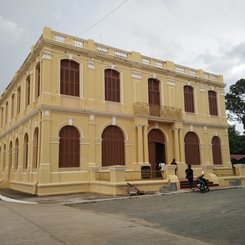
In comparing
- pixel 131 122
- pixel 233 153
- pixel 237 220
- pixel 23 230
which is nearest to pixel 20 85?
pixel 131 122

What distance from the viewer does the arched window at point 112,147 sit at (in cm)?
1972

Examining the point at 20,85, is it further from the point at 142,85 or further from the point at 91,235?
the point at 91,235

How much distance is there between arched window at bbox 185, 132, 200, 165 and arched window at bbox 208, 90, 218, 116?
129 inches

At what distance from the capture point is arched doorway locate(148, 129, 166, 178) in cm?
2184

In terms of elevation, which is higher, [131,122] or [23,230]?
[131,122]

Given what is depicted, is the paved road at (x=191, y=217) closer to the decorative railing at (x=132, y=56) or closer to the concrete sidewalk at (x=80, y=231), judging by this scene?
the concrete sidewalk at (x=80, y=231)

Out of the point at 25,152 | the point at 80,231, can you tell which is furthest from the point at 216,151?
the point at 80,231

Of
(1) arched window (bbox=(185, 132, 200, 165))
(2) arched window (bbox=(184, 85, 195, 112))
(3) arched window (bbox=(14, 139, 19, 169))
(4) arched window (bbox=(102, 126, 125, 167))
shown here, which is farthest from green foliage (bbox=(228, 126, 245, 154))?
(3) arched window (bbox=(14, 139, 19, 169))

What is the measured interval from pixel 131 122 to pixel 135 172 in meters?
4.09

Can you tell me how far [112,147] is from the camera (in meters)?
20.1

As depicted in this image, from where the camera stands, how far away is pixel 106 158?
64.4 ft

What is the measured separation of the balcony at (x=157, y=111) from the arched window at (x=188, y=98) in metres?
1.79

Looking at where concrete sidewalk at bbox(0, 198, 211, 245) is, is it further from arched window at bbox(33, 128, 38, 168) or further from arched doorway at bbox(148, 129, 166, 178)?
arched doorway at bbox(148, 129, 166, 178)

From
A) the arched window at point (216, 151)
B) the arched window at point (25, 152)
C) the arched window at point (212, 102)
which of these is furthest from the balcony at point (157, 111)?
the arched window at point (25, 152)
